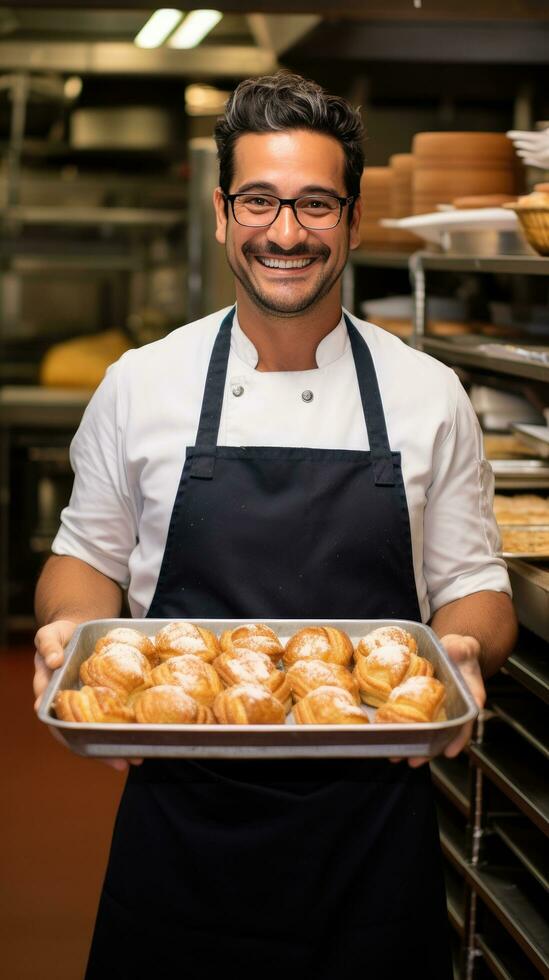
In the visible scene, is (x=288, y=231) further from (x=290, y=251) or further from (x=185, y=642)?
(x=185, y=642)

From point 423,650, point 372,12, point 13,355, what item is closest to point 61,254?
point 13,355

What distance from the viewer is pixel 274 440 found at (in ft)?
6.33

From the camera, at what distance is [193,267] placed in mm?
5508

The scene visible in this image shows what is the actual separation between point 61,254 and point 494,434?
10.8 feet

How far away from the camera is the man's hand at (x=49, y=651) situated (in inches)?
62.4

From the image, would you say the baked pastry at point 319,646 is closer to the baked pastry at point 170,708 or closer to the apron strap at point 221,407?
the baked pastry at point 170,708

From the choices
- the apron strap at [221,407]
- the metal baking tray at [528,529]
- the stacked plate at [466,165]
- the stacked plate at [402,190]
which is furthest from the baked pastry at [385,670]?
the stacked plate at [402,190]

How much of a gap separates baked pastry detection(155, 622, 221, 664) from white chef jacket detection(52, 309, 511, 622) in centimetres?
27

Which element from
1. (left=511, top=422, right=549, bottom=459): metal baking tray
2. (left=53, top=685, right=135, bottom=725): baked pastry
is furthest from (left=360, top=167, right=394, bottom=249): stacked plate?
(left=53, top=685, right=135, bottom=725): baked pastry

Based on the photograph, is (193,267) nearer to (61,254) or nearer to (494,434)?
(61,254)

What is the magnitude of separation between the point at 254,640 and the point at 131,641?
16 centimetres

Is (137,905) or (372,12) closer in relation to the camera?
(137,905)

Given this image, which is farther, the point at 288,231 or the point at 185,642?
the point at 288,231

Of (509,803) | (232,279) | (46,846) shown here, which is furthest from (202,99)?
(509,803)
